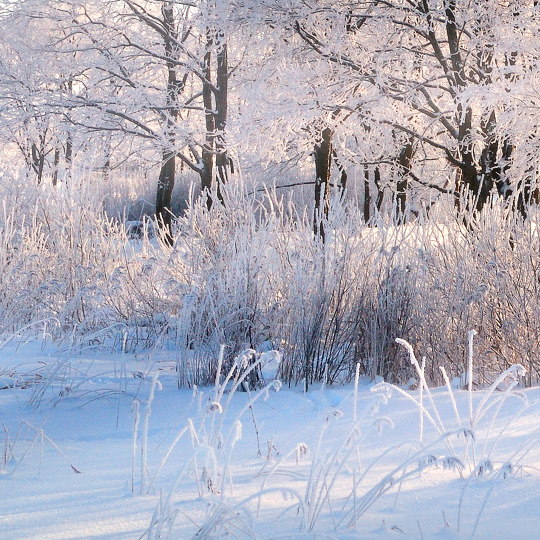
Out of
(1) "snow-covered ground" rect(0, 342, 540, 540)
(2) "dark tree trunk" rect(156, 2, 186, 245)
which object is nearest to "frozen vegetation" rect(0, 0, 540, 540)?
(1) "snow-covered ground" rect(0, 342, 540, 540)

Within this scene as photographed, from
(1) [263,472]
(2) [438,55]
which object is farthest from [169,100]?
(1) [263,472]

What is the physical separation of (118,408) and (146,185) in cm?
1477

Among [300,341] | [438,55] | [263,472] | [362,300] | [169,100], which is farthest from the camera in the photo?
[169,100]

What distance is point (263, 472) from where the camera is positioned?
2.42 meters

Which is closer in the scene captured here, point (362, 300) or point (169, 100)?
point (362, 300)

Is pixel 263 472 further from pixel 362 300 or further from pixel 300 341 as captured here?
pixel 362 300

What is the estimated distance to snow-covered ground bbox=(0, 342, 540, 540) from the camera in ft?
6.17

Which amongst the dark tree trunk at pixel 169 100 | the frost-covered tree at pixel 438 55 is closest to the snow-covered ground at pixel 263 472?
the frost-covered tree at pixel 438 55

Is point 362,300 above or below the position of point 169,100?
below

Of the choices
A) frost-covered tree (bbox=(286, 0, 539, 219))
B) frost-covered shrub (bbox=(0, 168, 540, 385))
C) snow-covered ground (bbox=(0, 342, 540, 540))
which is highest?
frost-covered tree (bbox=(286, 0, 539, 219))

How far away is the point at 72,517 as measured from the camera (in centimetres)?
196

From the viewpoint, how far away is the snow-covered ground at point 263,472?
1880 millimetres

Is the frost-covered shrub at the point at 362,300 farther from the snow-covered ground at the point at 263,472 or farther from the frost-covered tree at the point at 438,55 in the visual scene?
the frost-covered tree at the point at 438,55

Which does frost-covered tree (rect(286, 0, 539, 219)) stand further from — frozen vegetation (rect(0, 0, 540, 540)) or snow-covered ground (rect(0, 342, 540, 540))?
snow-covered ground (rect(0, 342, 540, 540))
